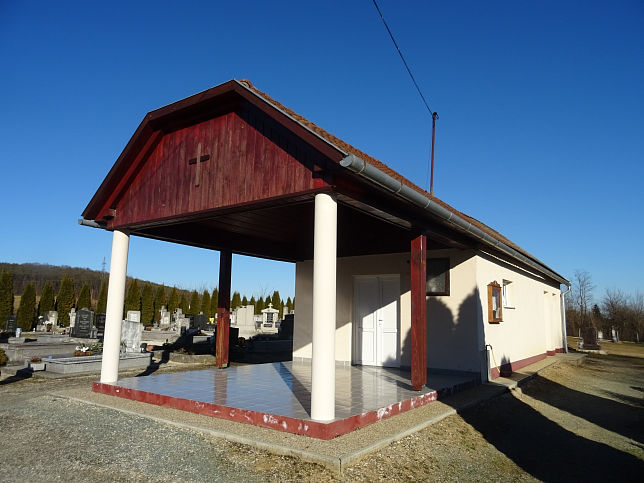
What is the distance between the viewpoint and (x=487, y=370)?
9422mm

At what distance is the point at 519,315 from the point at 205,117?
399 inches

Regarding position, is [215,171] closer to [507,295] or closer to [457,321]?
[457,321]

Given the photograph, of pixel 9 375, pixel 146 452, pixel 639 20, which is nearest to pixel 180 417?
pixel 146 452

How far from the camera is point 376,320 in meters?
11.0

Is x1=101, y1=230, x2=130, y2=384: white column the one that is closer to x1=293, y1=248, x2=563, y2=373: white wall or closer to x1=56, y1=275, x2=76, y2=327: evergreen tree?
x1=293, y1=248, x2=563, y2=373: white wall

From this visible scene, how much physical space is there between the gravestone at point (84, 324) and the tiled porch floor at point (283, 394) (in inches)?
480

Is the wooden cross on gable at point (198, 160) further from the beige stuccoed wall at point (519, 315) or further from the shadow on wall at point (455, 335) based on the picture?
the beige stuccoed wall at point (519, 315)

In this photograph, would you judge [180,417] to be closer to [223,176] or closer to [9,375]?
[223,176]

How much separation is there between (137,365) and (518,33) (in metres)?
12.8

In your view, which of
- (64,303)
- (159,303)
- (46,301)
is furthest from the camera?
(159,303)

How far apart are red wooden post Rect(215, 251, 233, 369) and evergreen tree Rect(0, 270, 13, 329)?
25.3 metres

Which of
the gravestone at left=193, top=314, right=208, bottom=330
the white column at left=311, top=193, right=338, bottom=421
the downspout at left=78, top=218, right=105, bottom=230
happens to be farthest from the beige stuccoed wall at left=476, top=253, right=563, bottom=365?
the gravestone at left=193, top=314, right=208, bottom=330

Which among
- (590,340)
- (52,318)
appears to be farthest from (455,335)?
(52,318)

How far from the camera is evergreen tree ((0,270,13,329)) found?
94.1 feet
